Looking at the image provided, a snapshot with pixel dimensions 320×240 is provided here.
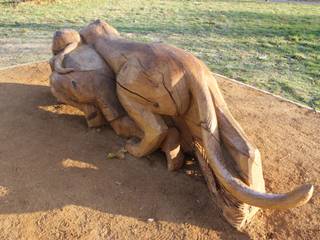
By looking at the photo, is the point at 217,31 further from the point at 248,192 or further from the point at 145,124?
the point at 248,192

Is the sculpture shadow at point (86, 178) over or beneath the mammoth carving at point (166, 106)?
beneath

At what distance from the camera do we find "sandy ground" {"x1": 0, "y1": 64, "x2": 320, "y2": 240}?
3.23 m

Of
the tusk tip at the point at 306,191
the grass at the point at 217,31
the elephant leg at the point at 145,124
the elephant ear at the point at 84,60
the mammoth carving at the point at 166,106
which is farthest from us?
the grass at the point at 217,31

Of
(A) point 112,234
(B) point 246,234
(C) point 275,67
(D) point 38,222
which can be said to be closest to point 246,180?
(B) point 246,234

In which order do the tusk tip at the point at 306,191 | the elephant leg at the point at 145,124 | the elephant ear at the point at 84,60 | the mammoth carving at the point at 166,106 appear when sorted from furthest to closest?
the elephant ear at the point at 84,60 → the elephant leg at the point at 145,124 → the mammoth carving at the point at 166,106 → the tusk tip at the point at 306,191

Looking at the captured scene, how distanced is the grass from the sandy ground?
2102 mm

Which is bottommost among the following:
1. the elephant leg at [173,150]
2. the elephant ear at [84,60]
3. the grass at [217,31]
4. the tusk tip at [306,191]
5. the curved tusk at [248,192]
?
the grass at [217,31]

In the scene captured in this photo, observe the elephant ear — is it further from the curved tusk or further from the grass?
the grass

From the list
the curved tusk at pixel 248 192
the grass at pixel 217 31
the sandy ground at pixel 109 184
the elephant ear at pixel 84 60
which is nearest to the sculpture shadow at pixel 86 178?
the sandy ground at pixel 109 184

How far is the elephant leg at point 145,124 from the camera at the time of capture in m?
3.71

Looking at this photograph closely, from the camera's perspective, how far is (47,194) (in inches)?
138

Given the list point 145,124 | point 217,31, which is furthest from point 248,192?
point 217,31

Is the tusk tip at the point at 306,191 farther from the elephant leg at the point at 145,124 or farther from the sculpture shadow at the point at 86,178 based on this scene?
the elephant leg at the point at 145,124

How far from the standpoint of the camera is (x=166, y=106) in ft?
11.8
